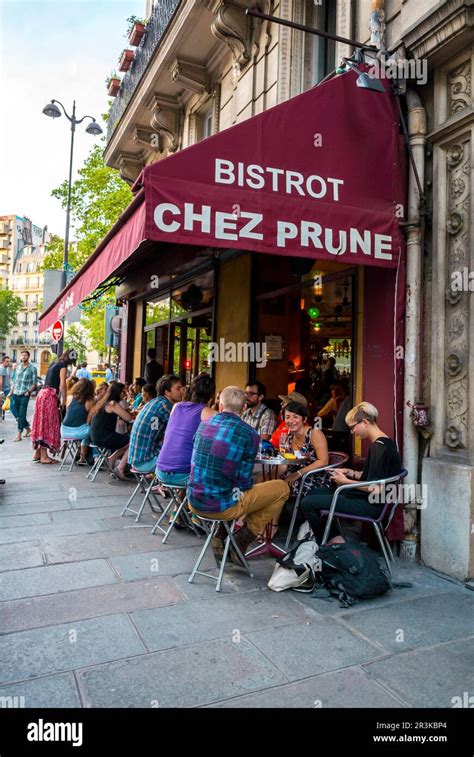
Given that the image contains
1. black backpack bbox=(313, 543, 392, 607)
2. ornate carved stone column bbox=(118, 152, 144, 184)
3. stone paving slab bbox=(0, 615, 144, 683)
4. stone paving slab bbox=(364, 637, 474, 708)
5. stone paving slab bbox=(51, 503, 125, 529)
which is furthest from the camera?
ornate carved stone column bbox=(118, 152, 144, 184)

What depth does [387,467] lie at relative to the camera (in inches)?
171

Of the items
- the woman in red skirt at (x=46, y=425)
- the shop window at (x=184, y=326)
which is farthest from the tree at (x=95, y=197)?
the woman in red skirt at (x=46, y=425)

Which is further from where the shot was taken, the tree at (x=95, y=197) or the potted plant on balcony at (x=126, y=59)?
the tree at (x=95, y=197)

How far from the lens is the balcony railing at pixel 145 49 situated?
1016 cm

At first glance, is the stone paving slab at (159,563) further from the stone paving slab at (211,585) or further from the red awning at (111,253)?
the red awning at (111,253)

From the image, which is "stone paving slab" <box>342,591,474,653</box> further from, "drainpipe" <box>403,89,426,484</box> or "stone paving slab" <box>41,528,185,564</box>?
"stone paving slab" <box>41,528,185,564</box>

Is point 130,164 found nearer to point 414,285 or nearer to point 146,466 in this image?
point 146,466

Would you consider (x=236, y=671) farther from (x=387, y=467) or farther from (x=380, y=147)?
(x=380, y=147)

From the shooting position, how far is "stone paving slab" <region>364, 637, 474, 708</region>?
8.81ft

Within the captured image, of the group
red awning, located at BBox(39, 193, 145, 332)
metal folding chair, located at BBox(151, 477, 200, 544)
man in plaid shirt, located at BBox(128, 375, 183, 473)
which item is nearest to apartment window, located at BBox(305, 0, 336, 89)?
red awning, located at BBox(39, 193, 145, 332)

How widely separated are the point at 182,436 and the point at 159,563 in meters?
1.22

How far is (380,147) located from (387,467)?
2.91 meters

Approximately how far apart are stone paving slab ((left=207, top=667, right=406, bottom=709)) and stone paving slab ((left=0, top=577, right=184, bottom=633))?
1270 mm

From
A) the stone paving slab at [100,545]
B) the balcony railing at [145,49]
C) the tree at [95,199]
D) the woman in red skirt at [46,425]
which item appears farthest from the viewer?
the tree at [95,199]
